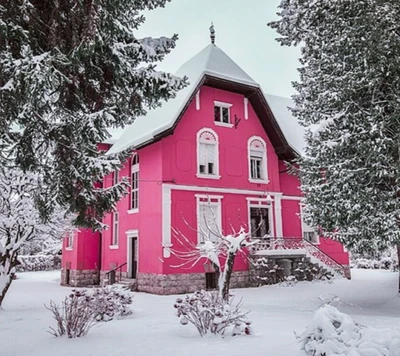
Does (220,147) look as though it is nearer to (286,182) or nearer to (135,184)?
(135,184)

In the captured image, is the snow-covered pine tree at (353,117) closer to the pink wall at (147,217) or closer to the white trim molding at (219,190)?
the white trim molding at (219,190)

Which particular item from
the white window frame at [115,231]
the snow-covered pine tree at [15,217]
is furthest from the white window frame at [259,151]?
the snow-covered pine tree at [15,217]

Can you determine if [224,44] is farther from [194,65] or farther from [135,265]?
[135,265]

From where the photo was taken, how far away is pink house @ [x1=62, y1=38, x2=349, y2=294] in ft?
54.4

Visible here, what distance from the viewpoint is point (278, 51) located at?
13.3 metres

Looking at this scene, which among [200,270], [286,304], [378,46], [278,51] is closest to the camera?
[378,46]

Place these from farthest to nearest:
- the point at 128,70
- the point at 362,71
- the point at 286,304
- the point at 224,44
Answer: the point at 224,44, the point at 286,304, the point at 362,71, the point at 128,70

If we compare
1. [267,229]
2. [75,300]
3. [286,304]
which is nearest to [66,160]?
[75,300]

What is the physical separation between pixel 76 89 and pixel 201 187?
448 inches

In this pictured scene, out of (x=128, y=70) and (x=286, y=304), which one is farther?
(x=286, y=304)

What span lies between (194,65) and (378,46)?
10849 mm

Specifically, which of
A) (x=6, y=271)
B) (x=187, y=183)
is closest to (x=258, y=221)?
(x=187, y=183)

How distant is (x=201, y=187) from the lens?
1748cm

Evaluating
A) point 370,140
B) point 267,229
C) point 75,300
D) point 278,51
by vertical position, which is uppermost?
point 278,51
